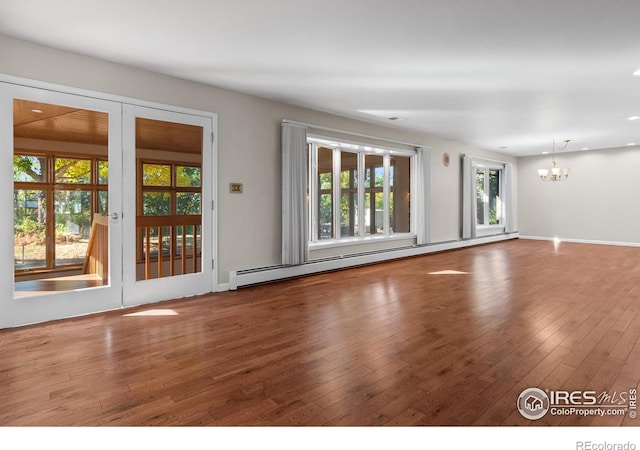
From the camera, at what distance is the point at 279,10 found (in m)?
2.87

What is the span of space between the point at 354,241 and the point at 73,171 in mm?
4468

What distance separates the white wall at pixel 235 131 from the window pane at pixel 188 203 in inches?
11.8

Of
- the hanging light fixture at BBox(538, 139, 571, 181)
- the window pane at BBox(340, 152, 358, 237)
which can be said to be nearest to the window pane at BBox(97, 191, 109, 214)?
the window pane at BBox(340, 152, 358, 237)

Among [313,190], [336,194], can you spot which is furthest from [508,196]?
[313,190]

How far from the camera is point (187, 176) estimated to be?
14.9ft

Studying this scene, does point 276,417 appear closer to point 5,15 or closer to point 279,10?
point 279,10

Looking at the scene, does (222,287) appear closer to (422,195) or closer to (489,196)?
(422,195)

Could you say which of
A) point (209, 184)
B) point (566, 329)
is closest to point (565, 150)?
point (566, 329)

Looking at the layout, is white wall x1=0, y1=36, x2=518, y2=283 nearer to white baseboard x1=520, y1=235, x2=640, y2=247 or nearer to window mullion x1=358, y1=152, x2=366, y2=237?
window mullion x1=358, y1=152, x2=366, y2=237

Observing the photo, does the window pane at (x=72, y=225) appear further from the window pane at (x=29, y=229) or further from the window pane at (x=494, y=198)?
the window pane at (x=494, y=198)

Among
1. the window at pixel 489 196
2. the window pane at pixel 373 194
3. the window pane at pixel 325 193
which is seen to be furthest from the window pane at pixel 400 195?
the window at pixel 489 196

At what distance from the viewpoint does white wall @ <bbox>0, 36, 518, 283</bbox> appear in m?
3.77

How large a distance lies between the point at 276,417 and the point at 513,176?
38.3 feet

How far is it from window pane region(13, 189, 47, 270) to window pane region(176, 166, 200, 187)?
135 centimetres
